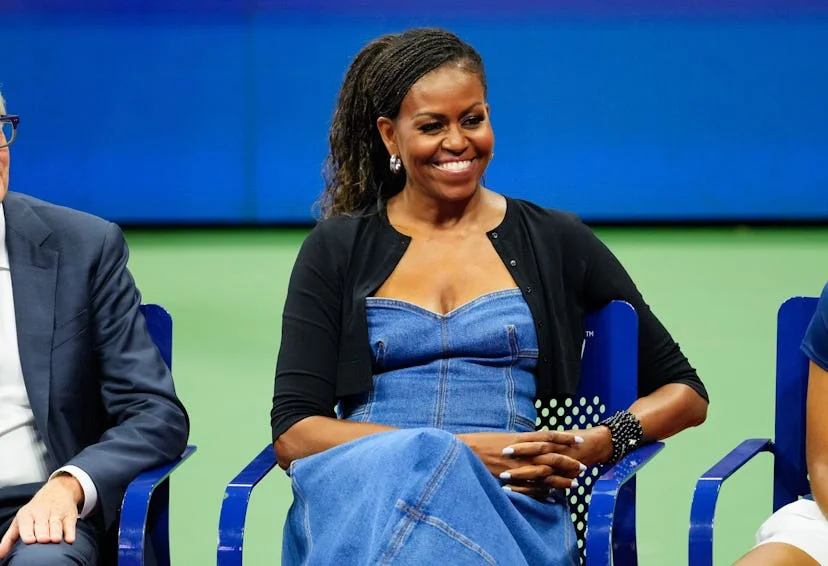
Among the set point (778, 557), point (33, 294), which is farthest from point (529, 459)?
point (33, 294)

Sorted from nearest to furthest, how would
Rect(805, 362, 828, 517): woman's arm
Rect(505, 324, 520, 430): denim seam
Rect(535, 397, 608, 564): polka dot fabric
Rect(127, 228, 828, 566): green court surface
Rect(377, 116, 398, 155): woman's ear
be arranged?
Rect(805, 362, 828, 517): woman's arm < Rect(505, 324, 520, 430): denim seam < Rect(535, 397, 608, 564): polka dot fabric < Rect(377, 116, 398, 155): woman's ear < Rect(127, 228, 828, 566): green court surface

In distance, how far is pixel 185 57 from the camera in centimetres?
855

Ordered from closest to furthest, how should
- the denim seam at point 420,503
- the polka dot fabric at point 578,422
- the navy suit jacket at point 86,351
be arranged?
the denim seam at point 420,503, the navy suit jacket at point 86,351, the polka dot fabric at point 578,422

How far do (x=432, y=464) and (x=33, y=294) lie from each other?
0.88 meters

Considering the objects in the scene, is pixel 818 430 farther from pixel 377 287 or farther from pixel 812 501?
pixel 377 287

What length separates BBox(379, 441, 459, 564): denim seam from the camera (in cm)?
242

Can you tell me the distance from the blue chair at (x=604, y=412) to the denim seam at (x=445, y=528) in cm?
29

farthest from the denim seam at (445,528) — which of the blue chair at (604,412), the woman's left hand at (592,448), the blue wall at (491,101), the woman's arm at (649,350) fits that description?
the blue wall at (491,101)

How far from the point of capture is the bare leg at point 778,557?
253 cm

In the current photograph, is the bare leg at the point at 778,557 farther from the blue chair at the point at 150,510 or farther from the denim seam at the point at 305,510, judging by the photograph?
the blue chair at the point at 150,510

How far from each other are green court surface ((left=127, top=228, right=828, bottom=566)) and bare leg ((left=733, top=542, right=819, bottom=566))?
4.39 feet

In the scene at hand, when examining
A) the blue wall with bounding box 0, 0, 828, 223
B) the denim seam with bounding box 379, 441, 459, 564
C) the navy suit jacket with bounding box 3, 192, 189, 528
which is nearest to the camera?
the denim seam with bounding box 379, 441, 459, 564

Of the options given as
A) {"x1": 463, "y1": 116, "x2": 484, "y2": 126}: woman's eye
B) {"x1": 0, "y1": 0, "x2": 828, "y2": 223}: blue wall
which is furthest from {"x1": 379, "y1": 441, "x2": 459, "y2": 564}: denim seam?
{"x1": 0, "y1": 0, "x2": 828, "y2": 223}: blue wall

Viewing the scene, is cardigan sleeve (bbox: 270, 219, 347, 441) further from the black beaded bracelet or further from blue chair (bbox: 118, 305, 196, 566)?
the black beaded bracelet
